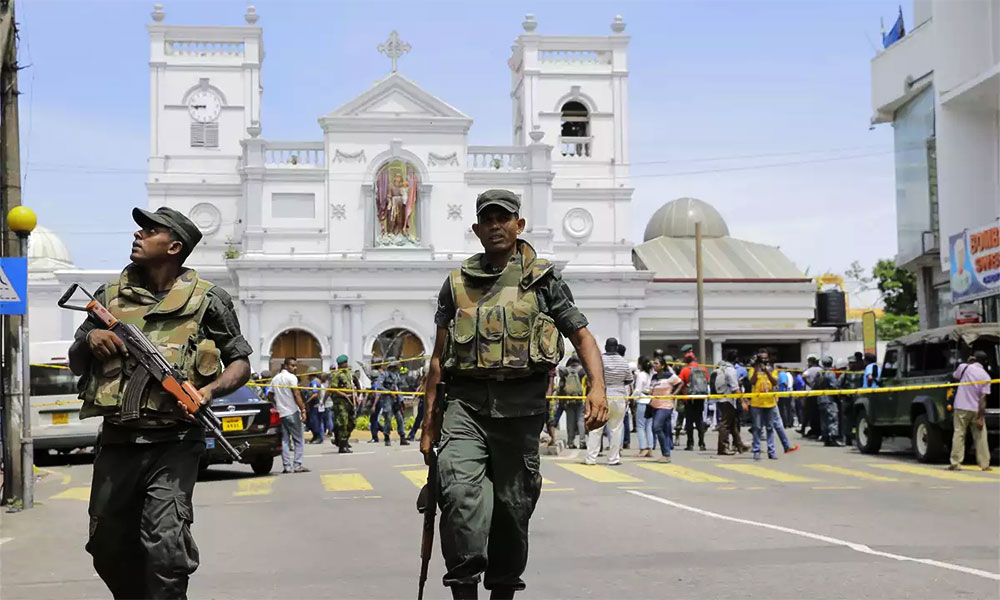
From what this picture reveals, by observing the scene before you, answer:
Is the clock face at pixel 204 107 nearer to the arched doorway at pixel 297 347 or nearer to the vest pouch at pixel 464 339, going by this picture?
the arched doorway at pixel 297 347

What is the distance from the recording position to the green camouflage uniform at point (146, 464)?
17.1 ft

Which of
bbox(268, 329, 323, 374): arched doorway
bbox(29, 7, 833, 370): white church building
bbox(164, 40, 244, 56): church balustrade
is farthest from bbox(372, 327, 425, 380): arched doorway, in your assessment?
bbox(164, 40, 244, 56): church balustrade

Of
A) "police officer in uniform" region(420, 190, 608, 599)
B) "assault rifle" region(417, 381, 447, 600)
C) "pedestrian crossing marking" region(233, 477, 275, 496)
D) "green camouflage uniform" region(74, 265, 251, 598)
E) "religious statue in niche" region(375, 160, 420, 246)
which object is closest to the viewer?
"green camouflage uniform" region(74, 265, 251, 598)

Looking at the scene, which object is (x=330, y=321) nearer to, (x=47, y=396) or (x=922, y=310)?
(x=922, y=310)

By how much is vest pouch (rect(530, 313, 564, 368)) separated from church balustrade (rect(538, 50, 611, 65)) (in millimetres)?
50008

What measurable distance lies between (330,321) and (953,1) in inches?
1098

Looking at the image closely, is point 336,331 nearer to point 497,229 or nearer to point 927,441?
point 927,441

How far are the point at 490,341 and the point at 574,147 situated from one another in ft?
163

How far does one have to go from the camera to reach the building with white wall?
27.5m

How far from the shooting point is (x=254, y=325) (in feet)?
159

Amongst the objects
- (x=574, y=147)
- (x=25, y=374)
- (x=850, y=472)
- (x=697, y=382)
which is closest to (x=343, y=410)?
(x=697, y=382)

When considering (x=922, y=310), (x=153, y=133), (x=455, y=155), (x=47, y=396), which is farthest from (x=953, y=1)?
(x=153, y=133)

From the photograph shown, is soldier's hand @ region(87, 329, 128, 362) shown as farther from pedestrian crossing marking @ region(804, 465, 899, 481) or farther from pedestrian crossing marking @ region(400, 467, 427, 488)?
pedestrian crossing marking @ region(804, 465, 899, 481)

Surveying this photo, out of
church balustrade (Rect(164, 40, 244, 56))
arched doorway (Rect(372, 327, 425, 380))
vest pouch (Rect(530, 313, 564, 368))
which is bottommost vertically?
vest pouch (Rect(530, 313, 564, 368))
